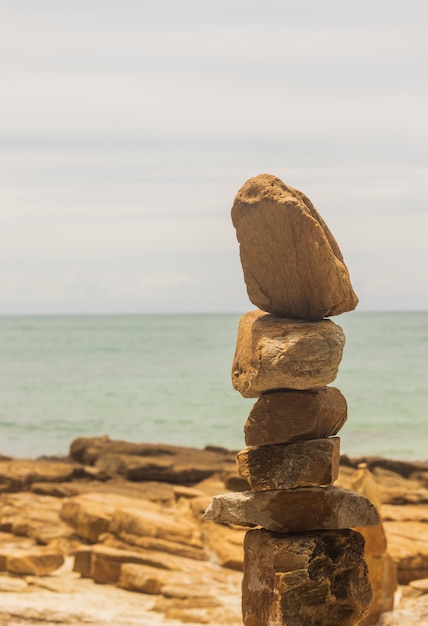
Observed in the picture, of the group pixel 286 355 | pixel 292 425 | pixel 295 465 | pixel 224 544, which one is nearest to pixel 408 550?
→ pixel 224 544

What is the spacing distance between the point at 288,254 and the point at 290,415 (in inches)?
72.5

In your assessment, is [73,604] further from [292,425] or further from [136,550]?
[292,425]

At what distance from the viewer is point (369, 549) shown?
17.6 meters

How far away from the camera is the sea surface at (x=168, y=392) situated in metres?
50.9

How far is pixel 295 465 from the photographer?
12.4 metres

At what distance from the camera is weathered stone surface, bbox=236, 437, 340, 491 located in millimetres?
12336

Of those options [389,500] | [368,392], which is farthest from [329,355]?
[368,392]

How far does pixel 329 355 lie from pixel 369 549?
21.3 ft

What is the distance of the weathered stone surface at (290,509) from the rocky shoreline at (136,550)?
5.81 meters

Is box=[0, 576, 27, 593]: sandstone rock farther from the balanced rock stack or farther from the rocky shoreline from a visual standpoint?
A: the balanced rock stack

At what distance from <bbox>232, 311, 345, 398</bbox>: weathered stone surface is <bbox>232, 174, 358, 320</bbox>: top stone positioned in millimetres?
263

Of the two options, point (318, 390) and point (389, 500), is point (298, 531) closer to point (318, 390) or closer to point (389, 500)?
point (318, 390)

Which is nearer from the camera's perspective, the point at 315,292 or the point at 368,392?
the point at 315,292

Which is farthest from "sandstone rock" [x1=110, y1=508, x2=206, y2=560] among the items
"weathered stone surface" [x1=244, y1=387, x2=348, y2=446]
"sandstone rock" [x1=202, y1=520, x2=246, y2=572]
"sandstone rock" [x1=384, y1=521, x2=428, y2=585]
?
"weathered stone surface" [x1=244, y1=387, x2=348, y2=446]
